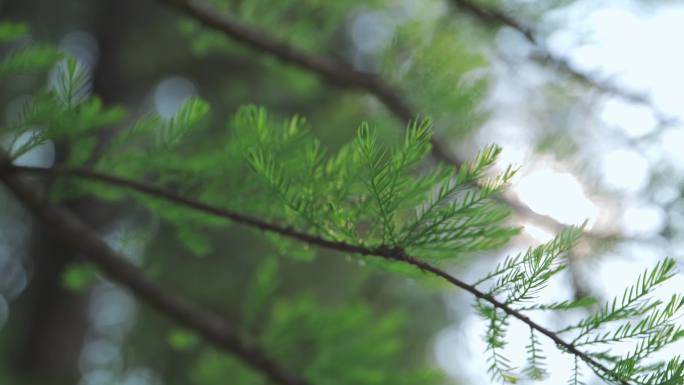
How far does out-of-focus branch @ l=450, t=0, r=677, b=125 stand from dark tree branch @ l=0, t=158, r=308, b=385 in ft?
2.49

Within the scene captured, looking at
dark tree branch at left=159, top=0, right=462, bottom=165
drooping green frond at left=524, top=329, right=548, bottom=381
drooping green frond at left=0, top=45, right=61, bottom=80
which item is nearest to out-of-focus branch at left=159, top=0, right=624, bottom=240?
dark tree branch at left=159, top=0, right=462, bottom=165

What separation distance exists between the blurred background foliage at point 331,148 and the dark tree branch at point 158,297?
7 centimetres

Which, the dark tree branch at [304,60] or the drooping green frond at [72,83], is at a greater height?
the dark tree branch at [304,60]

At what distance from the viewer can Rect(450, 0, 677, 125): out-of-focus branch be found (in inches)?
47.8

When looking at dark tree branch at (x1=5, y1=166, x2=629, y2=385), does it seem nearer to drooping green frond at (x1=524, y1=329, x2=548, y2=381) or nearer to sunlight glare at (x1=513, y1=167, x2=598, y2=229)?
drooping green frond at (x1=524, y1=329, x2=548, y2=381)

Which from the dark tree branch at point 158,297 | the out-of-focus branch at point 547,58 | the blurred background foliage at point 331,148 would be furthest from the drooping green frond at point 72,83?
the out-of-focus branch at point 547,58

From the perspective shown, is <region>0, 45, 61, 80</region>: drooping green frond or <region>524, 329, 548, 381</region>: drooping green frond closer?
<region>524, 329, 548, 381</region>: drooping green frond

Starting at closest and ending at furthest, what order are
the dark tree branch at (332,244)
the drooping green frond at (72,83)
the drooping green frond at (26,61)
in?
the dark tree branch at (332,244) → the drooping green frond at (72,83) → the drooping green frond at (26,61)

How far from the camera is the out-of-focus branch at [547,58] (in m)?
1.21

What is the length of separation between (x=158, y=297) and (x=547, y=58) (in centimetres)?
88

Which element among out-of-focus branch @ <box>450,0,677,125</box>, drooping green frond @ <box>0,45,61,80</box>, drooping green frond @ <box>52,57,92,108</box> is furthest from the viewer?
out-of-focus branch @ <box>450,0,677,125</box>

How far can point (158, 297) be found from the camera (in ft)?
4.29

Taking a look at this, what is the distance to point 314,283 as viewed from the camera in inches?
119

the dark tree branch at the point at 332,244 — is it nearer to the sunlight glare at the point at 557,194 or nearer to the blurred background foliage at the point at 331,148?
the blurred background foliage at the point at 331,148
